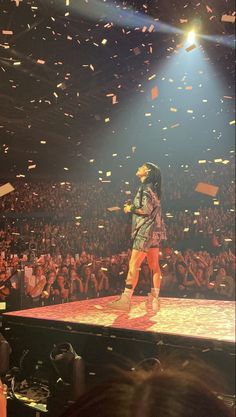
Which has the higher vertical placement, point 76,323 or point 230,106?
point 230,106

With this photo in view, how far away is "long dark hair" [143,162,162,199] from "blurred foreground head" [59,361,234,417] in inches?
51.4

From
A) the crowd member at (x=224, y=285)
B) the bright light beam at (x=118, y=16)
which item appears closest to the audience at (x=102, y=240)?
the crowd member at (x=224, y=285)

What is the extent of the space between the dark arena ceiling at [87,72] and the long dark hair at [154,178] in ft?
0.25

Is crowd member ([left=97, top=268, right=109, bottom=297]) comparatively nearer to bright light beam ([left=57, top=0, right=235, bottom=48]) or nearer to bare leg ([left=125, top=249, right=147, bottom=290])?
bare leg ([left=125, top=249, right=147, bottom=290])

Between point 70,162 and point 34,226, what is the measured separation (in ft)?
0.78

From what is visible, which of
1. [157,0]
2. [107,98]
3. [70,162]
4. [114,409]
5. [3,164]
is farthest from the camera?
[157,0]

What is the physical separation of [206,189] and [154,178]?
0.31 meters

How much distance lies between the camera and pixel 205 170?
6.12 ft

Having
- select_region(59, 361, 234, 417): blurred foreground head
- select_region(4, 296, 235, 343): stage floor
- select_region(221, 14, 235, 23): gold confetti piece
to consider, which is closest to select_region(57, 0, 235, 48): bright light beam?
select_region(221, 14, 235, 23): gold confetti piece

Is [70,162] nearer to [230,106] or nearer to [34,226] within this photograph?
[34,226]

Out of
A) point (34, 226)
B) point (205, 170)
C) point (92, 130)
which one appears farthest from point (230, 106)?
point (34, 226)

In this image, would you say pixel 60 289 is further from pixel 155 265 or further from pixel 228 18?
pixel 228 18

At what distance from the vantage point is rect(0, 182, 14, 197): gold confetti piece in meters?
1.20

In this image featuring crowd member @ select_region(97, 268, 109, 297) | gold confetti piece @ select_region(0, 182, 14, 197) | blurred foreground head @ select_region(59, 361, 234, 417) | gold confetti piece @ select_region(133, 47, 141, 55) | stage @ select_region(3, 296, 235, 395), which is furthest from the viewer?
gold confetti piece @ select_region(133, 47, 141, 55)
